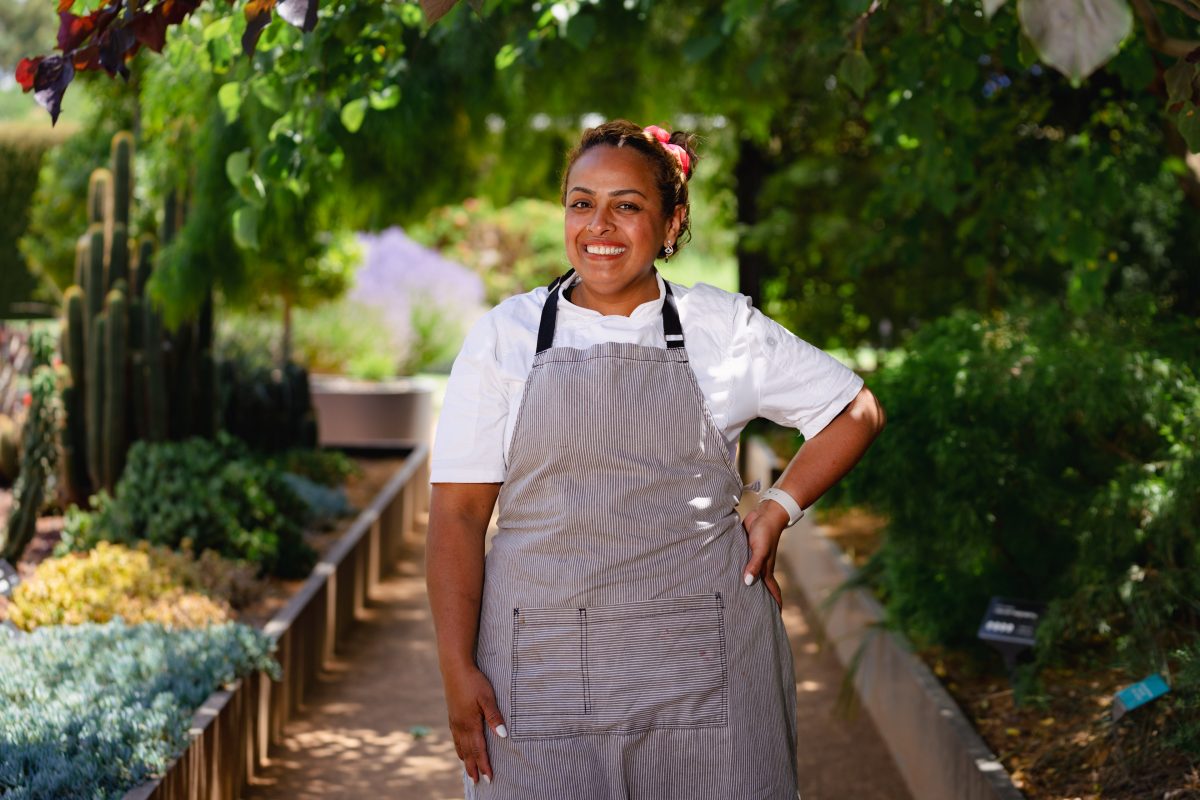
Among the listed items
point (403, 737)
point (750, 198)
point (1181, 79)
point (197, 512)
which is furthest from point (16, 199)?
point (1181, 79)

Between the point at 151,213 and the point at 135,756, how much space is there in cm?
605

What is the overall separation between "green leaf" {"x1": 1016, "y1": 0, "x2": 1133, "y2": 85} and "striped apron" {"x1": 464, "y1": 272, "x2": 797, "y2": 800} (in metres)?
1.26

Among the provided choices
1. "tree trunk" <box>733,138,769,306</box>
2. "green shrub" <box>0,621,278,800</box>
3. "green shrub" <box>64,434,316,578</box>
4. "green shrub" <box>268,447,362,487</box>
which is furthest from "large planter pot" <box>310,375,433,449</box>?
"green shrub" <box>0,621,278,800</box>

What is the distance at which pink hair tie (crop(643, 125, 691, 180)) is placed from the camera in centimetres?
255

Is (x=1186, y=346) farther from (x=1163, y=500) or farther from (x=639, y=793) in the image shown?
(x=639, y=793)

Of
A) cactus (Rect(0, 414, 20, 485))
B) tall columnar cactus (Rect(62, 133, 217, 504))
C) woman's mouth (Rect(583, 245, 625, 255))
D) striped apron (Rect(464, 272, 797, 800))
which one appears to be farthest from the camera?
cactus (Rect(0, 414, 20, 485))

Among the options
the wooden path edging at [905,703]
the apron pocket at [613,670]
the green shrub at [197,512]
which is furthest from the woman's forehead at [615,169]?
the green shrub at [197,512]

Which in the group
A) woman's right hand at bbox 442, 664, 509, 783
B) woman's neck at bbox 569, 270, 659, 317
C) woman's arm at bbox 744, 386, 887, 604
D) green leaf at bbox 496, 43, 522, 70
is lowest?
woman's right hand at bbox 442, 664, 509, 783

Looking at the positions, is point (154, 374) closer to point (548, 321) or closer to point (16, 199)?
point (548, 321)

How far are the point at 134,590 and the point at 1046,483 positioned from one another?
3318 millimetres

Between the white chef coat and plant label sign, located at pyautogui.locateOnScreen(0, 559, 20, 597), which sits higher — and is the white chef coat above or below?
above

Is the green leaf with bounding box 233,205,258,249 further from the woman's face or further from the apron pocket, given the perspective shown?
the apron pocket

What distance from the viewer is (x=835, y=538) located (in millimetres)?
7812

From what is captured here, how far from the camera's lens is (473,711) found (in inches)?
94.6
